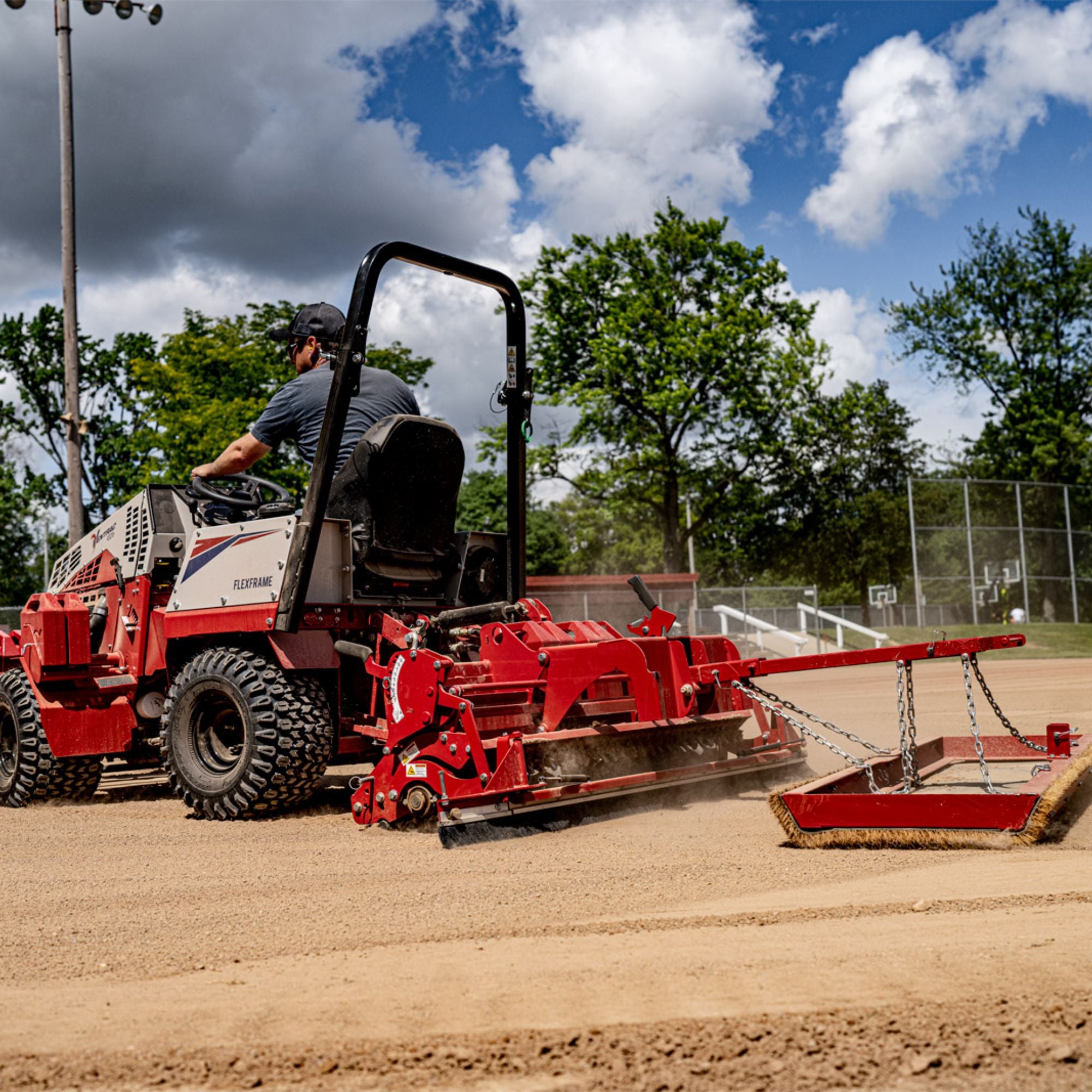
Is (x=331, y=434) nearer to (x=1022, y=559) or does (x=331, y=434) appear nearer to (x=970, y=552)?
(x=970, y=552)

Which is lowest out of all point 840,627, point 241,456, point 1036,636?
point 1036,636

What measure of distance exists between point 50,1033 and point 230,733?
3951 mm

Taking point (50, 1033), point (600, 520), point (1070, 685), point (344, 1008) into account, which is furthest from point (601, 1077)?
point (600, 520)

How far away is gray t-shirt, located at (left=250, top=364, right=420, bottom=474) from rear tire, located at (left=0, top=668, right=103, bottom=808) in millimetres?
2463

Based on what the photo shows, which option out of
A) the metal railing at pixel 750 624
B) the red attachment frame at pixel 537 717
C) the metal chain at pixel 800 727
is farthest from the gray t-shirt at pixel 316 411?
the metal railing at pixel 750 624

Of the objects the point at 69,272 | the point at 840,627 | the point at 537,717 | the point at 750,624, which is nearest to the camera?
the point at 537,717

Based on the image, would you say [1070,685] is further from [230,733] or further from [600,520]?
[600,520]

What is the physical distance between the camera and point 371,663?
6.47 meters

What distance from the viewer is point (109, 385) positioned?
48.4 meters

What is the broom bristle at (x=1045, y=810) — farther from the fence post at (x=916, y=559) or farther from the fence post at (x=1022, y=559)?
the fence post at (x=1022, y=559)

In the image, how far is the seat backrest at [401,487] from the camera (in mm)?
6691

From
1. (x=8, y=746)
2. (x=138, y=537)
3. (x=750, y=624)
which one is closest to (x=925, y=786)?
(x=138, y=537)

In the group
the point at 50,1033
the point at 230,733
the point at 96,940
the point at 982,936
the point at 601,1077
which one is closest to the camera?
the point at 601,1077

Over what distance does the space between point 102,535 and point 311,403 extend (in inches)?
92.6
